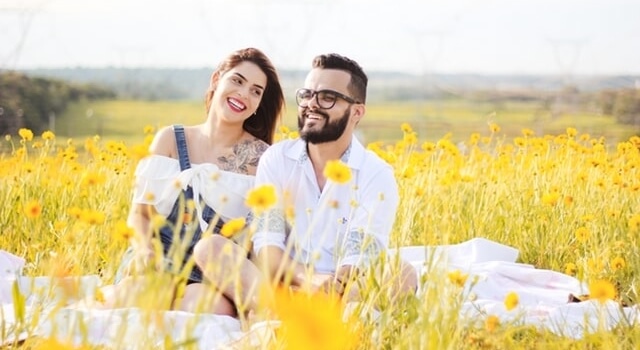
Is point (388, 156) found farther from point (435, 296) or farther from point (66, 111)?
point (66, 111)

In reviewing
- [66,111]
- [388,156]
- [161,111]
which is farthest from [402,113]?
[388,156]

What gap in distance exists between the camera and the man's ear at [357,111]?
10.9ft

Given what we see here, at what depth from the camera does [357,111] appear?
3.37 m

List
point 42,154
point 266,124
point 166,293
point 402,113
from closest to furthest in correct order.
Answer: point 166,293 → point 266,124 → point 42,154 → point 402,113

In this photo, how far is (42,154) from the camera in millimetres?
4473

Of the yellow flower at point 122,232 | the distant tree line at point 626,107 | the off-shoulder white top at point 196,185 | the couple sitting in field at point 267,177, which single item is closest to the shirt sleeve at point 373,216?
the couple sitting in field at point 267,177

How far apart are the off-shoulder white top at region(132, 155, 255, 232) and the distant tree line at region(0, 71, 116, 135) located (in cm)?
2047

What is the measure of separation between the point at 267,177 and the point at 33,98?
73.4ft

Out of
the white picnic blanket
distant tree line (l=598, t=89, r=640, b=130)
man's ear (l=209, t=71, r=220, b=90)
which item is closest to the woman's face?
man's ear (l=209, t=71, r=220, b=90)

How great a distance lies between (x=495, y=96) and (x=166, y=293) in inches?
1330

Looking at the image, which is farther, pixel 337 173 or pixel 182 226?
pixel 182 226

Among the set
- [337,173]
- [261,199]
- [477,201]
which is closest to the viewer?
[261,199]

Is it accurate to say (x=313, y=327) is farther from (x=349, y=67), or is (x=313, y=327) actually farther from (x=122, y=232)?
(x=349, y=67)

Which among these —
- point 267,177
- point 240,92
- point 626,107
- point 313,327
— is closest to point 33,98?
point 626,107
